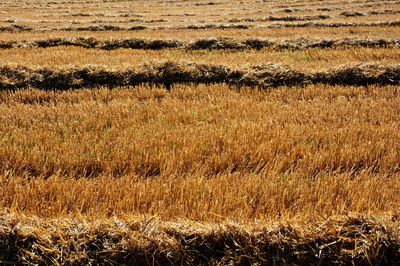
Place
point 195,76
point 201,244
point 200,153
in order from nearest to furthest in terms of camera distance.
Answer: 1. point 201,244
2. point 200,153
3. point 195,76

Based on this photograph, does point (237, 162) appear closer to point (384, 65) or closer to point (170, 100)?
point (170, 100)

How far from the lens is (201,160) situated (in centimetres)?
579

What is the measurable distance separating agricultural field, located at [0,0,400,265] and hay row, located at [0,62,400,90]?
32 millimetres

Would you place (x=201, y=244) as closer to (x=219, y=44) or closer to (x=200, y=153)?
(x=200, y=153)

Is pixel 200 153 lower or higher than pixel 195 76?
lower

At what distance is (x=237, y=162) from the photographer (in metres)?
5.78

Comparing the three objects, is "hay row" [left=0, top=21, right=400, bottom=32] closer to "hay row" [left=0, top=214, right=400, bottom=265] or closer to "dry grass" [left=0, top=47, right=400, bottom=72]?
"dry grass" [left=0, top=47, right=400, bottom=72]

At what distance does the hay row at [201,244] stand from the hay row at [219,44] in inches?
454

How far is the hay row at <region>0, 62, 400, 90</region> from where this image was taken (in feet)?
32.9

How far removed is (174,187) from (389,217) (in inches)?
85.0

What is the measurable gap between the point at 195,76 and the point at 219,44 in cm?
476

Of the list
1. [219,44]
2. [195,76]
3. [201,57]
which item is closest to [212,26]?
[219,44]

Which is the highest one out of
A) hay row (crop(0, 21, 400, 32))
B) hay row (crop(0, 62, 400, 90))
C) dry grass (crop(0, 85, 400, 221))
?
hay row (crop(0, 21, 400, 32))

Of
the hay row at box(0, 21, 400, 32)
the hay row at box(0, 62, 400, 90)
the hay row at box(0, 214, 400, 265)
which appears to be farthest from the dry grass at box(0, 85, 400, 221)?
the hay row at box(0, 21, 400, 32)
